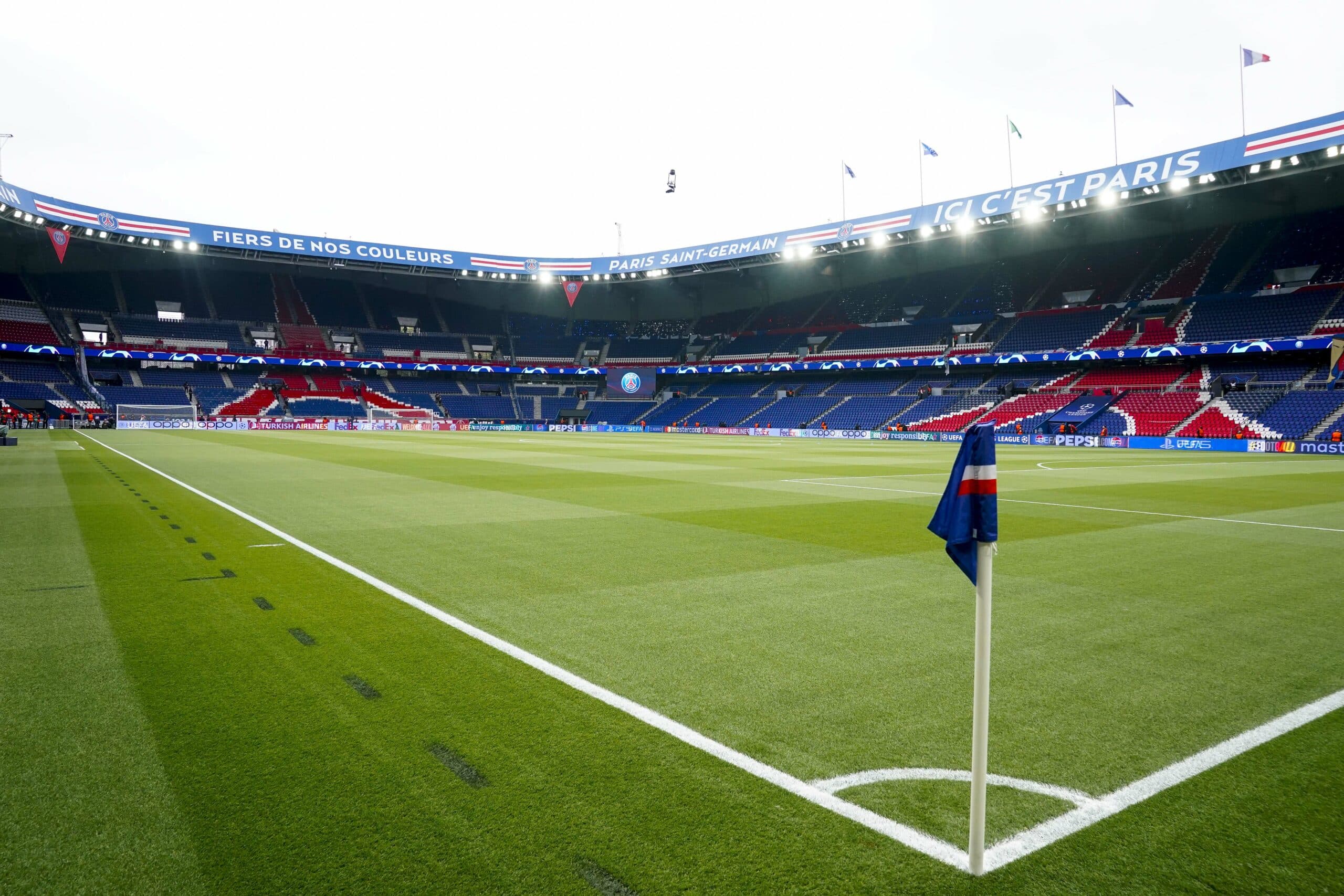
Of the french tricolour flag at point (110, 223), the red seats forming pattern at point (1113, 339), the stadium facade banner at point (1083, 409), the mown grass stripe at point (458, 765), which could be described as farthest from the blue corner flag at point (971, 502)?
the french tricolour flag at point (110, 223)

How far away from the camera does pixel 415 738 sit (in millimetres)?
3658

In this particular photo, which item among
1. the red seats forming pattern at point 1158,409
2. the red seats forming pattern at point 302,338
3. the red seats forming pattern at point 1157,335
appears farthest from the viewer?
the red seats forming pattern at point 302,338

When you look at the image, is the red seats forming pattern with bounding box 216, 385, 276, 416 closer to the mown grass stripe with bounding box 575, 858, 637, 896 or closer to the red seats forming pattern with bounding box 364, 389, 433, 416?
the red seats forming pattern with bounding box 364, 389, 433, 416

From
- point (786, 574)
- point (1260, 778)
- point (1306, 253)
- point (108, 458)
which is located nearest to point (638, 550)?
point (786, 574)

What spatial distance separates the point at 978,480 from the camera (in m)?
2.68

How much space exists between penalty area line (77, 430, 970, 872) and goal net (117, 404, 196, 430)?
6061 cm

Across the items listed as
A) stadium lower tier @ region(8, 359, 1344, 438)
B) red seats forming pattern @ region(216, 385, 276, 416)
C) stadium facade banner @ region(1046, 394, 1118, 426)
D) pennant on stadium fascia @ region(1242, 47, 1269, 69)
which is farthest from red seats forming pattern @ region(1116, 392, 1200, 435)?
red seats forming pattern @ region(216, 385, 276, 416)

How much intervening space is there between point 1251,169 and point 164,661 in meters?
49.0

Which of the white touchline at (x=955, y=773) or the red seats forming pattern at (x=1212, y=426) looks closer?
the white touchline at (x=955, y=773)

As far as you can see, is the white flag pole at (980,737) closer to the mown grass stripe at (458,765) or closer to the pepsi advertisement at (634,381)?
the mown grass stripe at (458,765)

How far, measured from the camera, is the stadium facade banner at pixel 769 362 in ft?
141

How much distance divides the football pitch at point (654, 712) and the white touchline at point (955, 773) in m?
0.02

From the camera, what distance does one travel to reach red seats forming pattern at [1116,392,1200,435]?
42.7 m

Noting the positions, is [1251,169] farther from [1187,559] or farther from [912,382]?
[1187,559]
